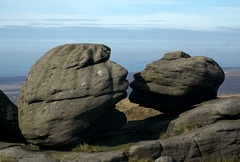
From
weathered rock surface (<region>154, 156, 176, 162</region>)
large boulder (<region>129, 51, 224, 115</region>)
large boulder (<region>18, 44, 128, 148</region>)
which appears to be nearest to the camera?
weathered rock surface (<region>154, 156, 176, 162</region>)

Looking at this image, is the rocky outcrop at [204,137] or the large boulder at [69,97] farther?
the large boulder at [69,97]

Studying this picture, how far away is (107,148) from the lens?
22062 mm

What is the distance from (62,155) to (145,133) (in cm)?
782

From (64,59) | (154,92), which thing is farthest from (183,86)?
(64,59)

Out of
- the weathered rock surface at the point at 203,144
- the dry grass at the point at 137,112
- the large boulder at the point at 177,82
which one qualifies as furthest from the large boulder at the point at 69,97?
the dry grass at the point at 137,112

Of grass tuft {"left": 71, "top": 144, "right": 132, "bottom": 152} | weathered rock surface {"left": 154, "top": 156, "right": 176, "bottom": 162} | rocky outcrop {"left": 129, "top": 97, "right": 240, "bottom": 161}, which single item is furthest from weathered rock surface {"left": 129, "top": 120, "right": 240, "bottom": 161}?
grass tuft {"left": 71, "top": 144, "right": 132, "bottom": 152}

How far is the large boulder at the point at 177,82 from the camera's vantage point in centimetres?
2481

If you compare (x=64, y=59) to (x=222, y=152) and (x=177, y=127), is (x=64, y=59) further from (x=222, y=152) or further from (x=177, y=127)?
(x=222, y=152)

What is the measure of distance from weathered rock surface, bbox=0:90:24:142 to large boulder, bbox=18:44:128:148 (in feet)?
5.93

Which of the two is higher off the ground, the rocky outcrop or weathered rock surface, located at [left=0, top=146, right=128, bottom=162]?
the rocky outcrop

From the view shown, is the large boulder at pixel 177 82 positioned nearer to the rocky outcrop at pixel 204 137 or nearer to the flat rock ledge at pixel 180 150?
the rocky outcrop at pixel 204 137

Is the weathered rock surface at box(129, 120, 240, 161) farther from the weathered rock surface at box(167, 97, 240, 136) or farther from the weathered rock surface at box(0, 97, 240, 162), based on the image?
the weathered rock surface at box(167, 97, 240, 136)

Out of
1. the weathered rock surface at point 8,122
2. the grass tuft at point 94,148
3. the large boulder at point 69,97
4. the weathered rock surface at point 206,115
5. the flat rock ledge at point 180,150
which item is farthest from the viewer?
the weathered rock surface at point 8,122

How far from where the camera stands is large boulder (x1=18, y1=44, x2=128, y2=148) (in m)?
21.6
